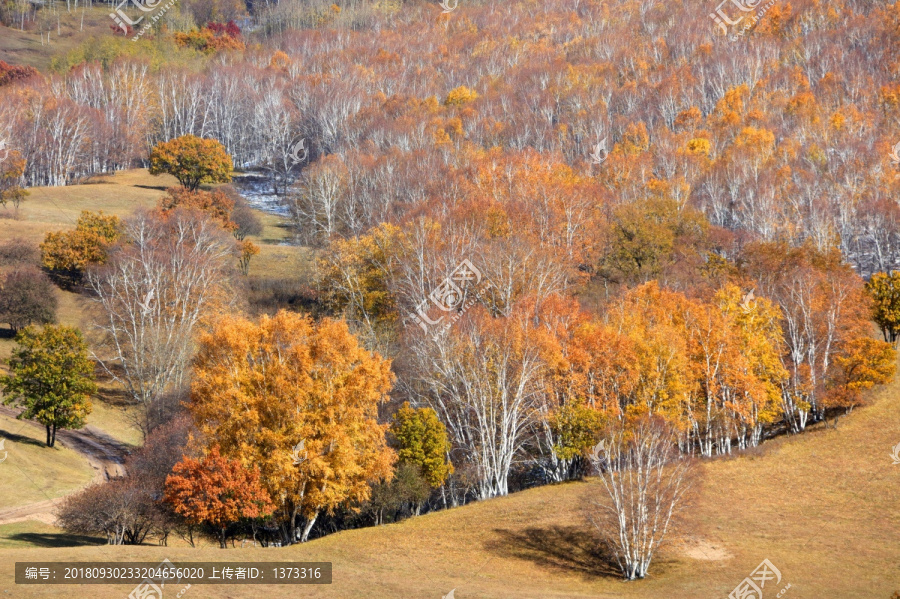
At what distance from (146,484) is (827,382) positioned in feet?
149

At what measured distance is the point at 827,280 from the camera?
65562mm

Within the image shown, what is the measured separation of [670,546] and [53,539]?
101 ft

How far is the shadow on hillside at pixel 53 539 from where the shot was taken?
42344 mm

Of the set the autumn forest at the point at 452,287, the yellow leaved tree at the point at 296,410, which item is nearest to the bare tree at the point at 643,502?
the autumn forest at the point at 452,287

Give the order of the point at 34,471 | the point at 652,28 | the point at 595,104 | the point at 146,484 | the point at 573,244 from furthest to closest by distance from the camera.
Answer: the point at 652,28 < the point at 595,104 < the point at 573,244 < the point at 34,471 < the point at 146,484

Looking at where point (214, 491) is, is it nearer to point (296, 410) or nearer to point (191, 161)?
point (296, 410)

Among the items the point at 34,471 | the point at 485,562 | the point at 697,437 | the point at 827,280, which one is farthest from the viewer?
the point at 827,280

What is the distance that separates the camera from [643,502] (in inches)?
1527

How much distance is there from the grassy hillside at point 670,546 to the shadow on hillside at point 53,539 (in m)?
0.27

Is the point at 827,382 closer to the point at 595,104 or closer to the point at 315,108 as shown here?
the point at 595,104

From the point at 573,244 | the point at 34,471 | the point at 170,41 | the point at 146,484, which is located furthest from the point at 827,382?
the point at 170,41

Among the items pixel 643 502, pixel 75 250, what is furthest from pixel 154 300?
pixel 643 502

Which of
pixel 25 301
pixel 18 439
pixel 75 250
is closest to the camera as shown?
pixel 18 439

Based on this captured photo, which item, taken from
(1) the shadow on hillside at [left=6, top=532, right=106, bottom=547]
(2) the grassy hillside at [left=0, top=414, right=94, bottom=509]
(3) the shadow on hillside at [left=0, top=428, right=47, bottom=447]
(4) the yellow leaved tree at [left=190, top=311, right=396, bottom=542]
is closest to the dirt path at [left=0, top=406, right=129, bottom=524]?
(2) the grassy hillside at [left=0, top=414, right=94, bottom=509]
